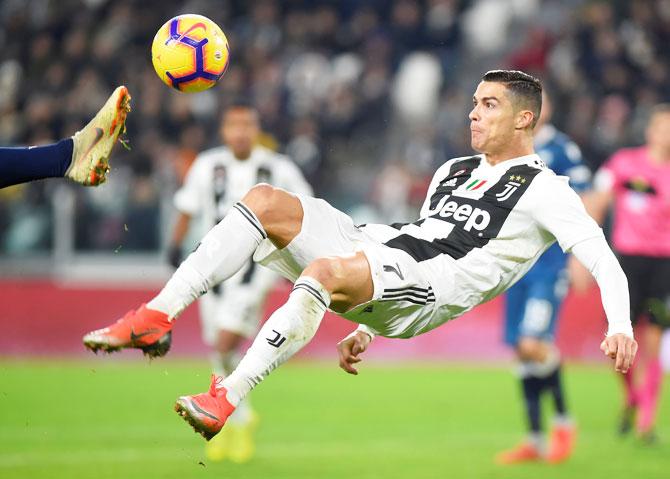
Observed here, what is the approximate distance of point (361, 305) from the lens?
222 inches

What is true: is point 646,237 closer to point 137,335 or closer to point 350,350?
point 350,350

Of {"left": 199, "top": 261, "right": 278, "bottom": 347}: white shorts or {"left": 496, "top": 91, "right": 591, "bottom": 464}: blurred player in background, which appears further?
{"left": 199, "top": 261, "right": 278, "bottom": 347}: white shorts

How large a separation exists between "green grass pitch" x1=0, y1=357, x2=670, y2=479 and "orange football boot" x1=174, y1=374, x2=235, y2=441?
319 cm

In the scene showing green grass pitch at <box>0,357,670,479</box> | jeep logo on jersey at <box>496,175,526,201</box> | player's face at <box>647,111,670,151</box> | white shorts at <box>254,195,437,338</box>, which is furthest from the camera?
player's face at <box>647,111,670,151</box>

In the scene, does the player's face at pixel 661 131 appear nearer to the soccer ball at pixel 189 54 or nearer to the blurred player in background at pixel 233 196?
the blurred player in background at pixel 233 196

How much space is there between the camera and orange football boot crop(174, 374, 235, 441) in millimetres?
4934

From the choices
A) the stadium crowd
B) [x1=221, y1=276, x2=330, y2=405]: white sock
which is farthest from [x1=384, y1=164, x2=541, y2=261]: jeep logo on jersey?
the stadium crowd

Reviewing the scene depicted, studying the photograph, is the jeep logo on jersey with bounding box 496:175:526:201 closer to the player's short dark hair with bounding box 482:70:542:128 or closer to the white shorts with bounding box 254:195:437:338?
the player's short dark hair with bounding box 482:70:542:128

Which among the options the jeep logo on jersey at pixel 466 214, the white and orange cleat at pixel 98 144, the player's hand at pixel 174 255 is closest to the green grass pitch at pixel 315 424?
the player's hand at pixel 174 255

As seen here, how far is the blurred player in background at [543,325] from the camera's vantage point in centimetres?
910

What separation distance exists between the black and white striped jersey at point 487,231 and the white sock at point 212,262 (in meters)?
0.77

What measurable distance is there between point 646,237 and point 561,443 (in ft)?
7.86

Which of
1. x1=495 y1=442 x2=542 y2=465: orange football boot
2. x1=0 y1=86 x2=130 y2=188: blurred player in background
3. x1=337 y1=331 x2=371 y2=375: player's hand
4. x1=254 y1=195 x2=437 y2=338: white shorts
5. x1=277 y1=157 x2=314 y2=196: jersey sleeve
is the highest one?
x1=0 y1=86 x2=130 y2=188: blurred player in background

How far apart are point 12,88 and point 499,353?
7640 millimetres
